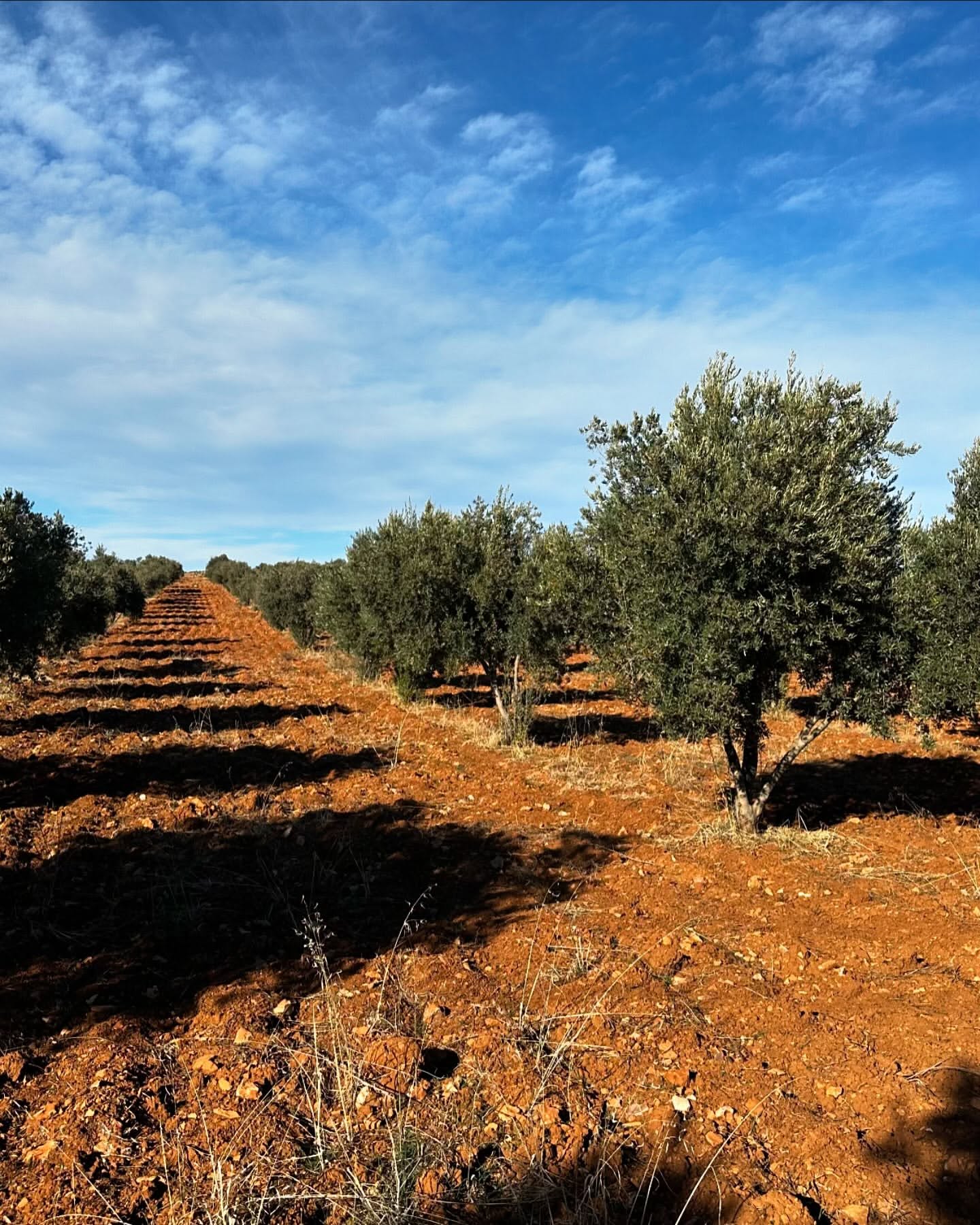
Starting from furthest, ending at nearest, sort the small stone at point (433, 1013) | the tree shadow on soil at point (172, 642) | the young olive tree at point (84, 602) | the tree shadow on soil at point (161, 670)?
the tree shadow on soil at point (172, 642) → the tree shadow on soil at point (161, 670) → the young olive tree at point (84, 602) → the small stone at point (433, 1013)

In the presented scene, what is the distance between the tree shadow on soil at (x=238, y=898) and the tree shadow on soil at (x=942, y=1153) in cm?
385

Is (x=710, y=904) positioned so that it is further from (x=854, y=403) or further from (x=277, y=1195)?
(x=854, y=403)

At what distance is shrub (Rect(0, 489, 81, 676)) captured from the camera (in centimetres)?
1391

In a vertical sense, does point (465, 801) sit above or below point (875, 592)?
below

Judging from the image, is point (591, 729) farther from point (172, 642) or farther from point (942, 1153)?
point (172, 642)

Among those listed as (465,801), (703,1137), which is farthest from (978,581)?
(703,1137)

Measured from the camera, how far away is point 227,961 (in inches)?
254

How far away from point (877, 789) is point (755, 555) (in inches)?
277

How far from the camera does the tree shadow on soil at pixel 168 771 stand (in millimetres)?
11305

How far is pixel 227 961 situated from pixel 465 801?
17.5 ft

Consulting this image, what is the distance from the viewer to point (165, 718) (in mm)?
17516

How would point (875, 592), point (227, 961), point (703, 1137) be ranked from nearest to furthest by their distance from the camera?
point (703, 1137), point (227, 961), point (875, 592)

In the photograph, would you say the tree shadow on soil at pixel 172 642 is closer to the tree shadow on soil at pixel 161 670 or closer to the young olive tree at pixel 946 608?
the tree shadow on soil at pixel 161 670

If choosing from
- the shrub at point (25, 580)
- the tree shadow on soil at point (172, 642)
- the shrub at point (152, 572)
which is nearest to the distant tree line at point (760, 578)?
the shrub at point (25, 580)
